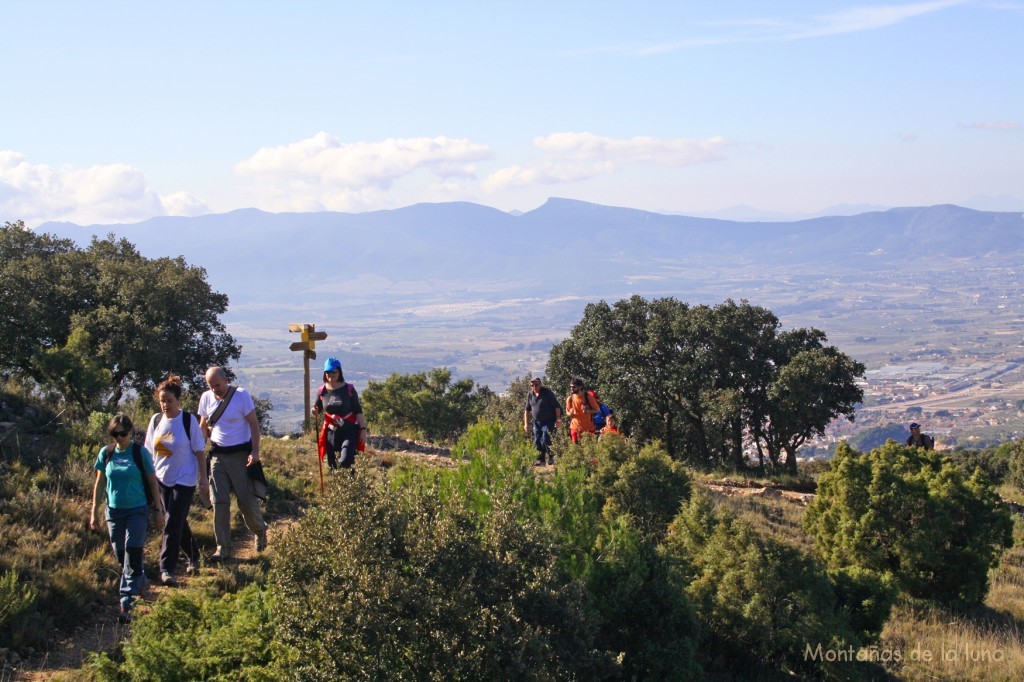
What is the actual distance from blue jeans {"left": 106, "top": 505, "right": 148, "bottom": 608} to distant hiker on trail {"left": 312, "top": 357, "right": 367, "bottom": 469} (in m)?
2.13

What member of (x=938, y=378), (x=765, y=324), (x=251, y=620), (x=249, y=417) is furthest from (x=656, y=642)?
(x=938, y=378)

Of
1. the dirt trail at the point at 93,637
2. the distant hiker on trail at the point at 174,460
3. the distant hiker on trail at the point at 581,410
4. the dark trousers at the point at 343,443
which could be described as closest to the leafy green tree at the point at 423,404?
the distant hiker on trail at the point at 581,410

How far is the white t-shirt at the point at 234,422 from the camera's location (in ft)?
22.9

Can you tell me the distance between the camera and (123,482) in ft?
20.2

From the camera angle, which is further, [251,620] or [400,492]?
[400,492]

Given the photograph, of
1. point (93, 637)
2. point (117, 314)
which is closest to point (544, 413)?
point (93, 637)

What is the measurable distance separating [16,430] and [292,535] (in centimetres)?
661

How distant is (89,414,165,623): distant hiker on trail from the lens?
19.8 feet

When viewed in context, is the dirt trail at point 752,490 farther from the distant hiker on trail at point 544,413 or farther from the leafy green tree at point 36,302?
the leafy green tree at point 36,302

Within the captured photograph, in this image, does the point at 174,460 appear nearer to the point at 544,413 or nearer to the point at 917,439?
the point at 544,413

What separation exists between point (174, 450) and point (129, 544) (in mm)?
846

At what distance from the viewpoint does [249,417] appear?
704 centimetres

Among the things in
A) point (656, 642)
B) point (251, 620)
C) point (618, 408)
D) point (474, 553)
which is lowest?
point (618, 408)

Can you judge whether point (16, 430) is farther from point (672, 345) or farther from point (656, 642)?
Result: point (672, 345)
